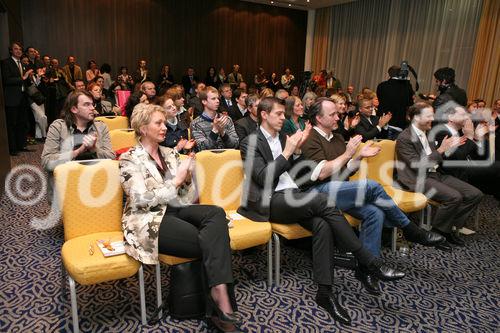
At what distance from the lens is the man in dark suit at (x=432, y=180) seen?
3496 mm

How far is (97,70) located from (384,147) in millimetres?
8486

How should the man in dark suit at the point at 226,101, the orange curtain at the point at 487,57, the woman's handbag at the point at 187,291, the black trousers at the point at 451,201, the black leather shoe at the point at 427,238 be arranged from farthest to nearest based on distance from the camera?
1. the orange curtain at the point at 487,57
2. the man in dark suit at the point at 226,101
3. the black trousers at the point at 451,201
4. the black leather shoe at the point at 427,238
5. the woman's handbag at the point at 187,291

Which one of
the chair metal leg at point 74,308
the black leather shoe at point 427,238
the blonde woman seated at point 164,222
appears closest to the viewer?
the chair metal leg at point 74,308

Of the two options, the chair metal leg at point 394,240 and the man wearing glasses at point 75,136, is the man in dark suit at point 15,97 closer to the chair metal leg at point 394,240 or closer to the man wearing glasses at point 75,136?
the man wearing glasses at point 75,136

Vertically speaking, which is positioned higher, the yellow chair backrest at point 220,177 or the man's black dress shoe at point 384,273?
the yellow chair backrest at point 220,177

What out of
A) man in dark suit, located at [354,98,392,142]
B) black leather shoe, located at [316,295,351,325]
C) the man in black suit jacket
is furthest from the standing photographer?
black leather shoe, located at [316,295,351,325]

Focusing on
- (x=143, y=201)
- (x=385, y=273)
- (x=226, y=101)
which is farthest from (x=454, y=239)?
(x=226, y=101)

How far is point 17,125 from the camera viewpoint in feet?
21.3

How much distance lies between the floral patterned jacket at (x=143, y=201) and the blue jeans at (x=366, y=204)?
124cm

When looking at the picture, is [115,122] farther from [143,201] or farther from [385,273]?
[385,273]

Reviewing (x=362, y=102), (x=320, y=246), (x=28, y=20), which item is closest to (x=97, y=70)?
(x=28, y=20)

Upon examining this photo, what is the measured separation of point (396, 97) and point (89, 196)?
4.53 meters

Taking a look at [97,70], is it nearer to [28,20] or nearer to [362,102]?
[28,20]

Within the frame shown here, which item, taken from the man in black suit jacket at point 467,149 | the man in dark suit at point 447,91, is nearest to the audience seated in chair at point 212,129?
the man in black suit jacket at point 467,149
